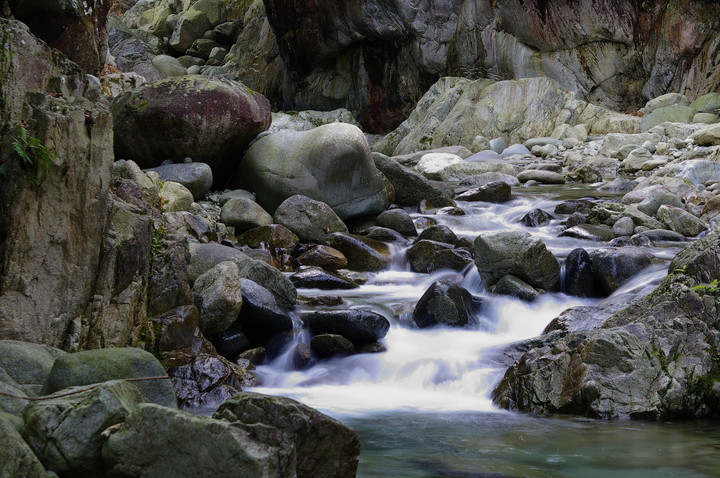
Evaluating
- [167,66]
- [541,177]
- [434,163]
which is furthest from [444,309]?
[167,66]

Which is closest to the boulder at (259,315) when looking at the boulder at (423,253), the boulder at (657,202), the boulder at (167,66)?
the boulder at (423,253)

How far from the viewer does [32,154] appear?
448 cm

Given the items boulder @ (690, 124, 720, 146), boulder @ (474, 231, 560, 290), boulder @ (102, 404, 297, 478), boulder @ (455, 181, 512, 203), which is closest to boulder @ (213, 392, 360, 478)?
boulder @ (102, 404, 297, 478)

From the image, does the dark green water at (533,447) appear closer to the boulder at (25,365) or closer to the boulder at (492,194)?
the boulder at (25,365)

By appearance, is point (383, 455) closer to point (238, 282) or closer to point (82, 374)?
point (82, 374)

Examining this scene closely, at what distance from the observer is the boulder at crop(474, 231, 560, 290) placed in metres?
8.37

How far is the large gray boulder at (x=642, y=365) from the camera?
5051 mm

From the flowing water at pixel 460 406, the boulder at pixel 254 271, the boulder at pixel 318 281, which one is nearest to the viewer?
the flowing water at pixel 460 406

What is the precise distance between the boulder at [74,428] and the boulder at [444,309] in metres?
5.02

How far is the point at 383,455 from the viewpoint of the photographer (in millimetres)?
4355

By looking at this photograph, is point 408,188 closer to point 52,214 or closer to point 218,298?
point 218,298

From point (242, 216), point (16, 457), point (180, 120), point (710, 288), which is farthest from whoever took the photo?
point (180, 120)

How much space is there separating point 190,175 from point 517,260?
5.20 meters

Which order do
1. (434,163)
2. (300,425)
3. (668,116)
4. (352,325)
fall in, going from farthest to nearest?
(668,116) → (434,163) → (352,325) → (300,425)
